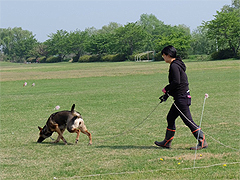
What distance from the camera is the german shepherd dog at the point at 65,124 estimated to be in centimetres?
957

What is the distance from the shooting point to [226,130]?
10.8 metres

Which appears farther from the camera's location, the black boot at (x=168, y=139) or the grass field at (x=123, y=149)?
the black boot at (x=168, y=139)

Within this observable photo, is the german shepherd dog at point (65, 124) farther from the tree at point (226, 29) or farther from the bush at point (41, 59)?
the bush at point (41, 59)

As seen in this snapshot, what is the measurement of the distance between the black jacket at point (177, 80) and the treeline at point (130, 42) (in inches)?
2772

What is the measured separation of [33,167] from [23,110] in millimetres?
9656

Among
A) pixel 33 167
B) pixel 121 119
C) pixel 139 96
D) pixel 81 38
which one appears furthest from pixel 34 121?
pixel 81 38

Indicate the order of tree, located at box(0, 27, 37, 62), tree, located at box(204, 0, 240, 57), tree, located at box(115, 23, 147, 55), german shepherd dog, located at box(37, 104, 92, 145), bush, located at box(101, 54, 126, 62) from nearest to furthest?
german shepherd dog, located at box(37, 104, 92, 145) → tree, located at box(204, 0, 240, 57) → bush, located at box(101, 54, 126, 62) → tree, located at box(115, 23, 147, 55) → tree, located at box(0, 27, 37, 62)

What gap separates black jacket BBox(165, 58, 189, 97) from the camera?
8508 mm

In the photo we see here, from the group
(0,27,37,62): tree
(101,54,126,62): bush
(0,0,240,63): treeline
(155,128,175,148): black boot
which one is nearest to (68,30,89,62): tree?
(0,0,240,63): treeline

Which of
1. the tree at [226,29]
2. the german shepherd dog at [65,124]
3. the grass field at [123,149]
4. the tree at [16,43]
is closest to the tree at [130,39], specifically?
the tree at [226,29]

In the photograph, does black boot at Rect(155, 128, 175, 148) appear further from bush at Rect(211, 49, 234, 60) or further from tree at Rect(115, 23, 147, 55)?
tree at Rect(115, 23, 147, 55)

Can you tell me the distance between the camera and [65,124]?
10031mm

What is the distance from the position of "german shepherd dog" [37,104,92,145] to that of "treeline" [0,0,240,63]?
230 feet

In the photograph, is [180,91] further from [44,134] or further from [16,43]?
[16,43]
